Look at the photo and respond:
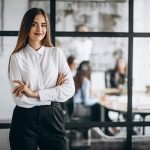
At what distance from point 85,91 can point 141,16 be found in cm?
91

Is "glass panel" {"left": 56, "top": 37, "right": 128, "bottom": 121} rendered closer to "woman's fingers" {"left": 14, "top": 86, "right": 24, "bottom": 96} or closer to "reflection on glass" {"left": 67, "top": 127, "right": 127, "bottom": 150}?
"reflection on glass" {"left": 67, "top": 127, "right": 127, "bottom": 150}

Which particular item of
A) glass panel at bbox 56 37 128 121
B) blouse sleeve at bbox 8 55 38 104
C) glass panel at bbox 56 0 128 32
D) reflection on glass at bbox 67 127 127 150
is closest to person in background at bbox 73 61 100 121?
glass panel at bbox 56 37 128 121

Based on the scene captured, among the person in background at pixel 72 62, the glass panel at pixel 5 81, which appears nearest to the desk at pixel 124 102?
the person in background at pixel 72 62

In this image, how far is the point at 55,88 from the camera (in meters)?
2.02

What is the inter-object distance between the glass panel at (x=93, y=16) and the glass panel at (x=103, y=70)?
0.11m

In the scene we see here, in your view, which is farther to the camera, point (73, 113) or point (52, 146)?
point (73, 113)

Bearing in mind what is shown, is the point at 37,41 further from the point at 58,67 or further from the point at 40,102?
the point at 40,102

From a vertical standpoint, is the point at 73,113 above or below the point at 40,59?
below

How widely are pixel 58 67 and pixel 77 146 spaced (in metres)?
1.61

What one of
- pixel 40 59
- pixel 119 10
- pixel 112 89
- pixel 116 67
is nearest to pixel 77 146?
pixel 112 89

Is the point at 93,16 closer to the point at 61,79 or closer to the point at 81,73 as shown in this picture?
the point at 81,73

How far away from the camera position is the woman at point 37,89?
198cm

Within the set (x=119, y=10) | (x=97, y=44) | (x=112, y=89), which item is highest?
(x=119, y=10)

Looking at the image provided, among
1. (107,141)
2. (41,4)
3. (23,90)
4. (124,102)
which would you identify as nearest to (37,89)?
(23,90)
